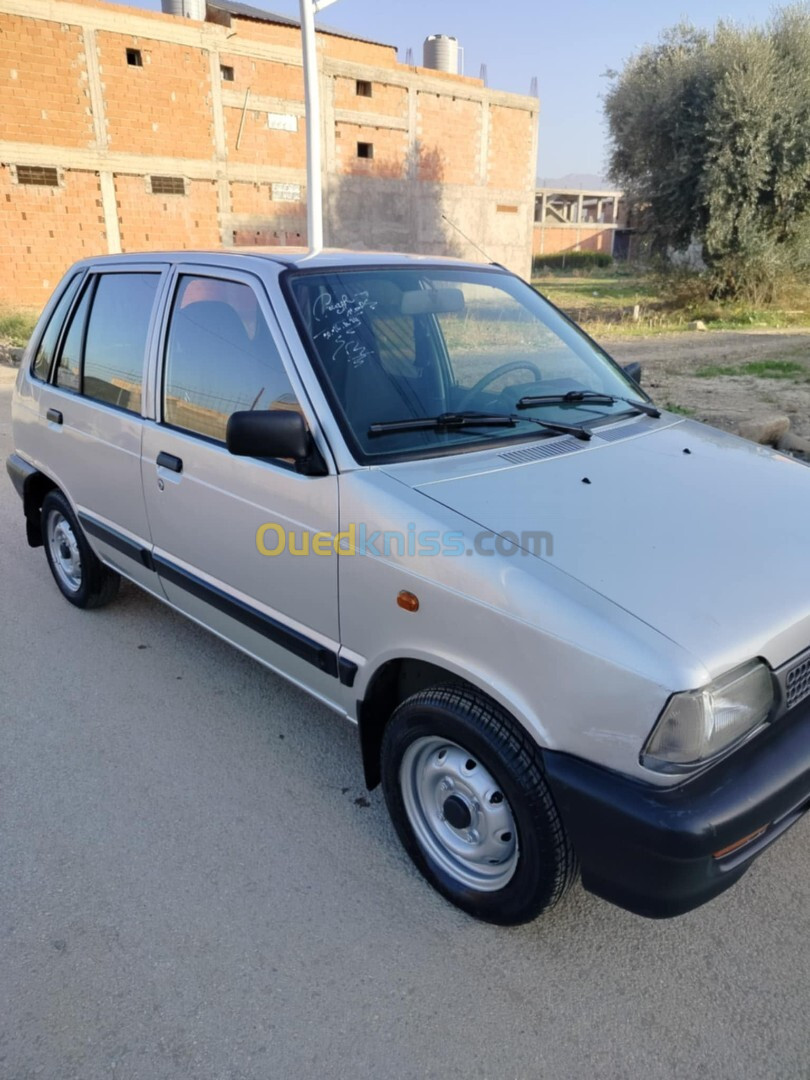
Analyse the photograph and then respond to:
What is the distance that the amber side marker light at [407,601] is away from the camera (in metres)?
2.26

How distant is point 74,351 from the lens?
4.06 metres

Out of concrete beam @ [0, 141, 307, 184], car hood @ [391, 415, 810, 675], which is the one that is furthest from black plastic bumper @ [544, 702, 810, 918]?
concrete beam @ [0, 141, 307, 184]

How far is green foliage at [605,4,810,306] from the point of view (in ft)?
59.8

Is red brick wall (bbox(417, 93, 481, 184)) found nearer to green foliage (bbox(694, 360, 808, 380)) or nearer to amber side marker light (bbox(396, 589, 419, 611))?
green foliage (bbox(694, 360, 808, 380))

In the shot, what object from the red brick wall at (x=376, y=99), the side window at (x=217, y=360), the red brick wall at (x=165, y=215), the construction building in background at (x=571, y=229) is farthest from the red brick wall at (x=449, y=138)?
the side window at (x=217, y=360)

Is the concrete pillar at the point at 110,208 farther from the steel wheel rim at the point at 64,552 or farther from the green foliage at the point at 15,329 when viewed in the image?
the steel wheel rim at the point at 64,552

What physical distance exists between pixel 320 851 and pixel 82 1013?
856mm

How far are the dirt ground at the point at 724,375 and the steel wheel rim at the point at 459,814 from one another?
585 centimetres

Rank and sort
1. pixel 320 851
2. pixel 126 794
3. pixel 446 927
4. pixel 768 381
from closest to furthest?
pixel 446 927 → pixel 320 851 → pixel 126 794 → pixel 768 381

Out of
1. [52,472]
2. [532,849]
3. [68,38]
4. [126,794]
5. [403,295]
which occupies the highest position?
[68,38]

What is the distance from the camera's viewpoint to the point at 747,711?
196 cm

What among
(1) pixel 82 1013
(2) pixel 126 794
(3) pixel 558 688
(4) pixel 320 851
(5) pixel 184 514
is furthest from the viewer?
(5) pixel 184 514

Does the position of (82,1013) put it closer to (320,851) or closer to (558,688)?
(320,851)

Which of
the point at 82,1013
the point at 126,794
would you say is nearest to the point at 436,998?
the point at 82,1013
